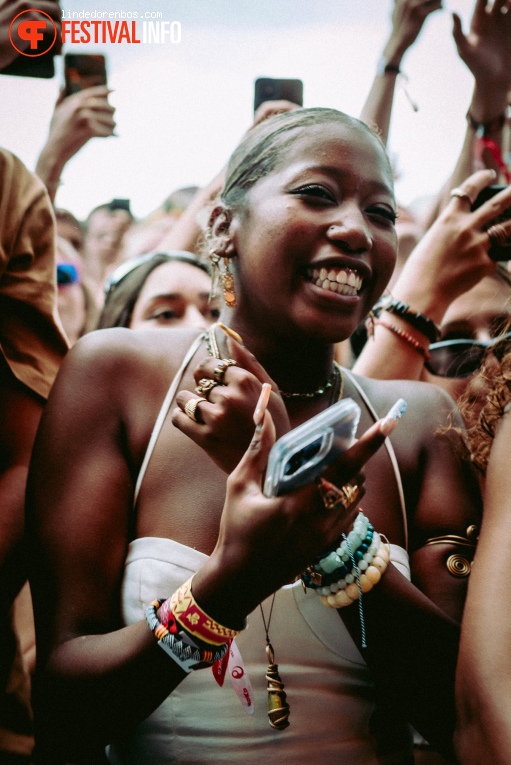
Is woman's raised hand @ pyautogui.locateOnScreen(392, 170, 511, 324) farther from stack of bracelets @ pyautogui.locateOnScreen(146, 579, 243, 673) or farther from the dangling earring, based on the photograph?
stack of bracelets @ pyautogui.locateOnScreen(146, 579, 243, 673)

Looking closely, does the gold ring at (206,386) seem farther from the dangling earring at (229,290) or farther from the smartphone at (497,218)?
the smartphone at (497,218)

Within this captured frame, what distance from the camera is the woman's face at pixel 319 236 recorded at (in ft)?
4.92

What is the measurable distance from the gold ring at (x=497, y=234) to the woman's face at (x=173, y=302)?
2.98 ft

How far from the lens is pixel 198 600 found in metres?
1.10

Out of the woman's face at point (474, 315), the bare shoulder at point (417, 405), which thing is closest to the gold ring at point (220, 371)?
the bare shoulder at point (417, 405)

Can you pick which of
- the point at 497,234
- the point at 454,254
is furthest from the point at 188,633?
the point at 497,234

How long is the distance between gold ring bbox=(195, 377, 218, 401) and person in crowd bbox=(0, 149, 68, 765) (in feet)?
2.45

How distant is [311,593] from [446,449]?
432mm

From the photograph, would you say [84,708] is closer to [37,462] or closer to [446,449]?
[37,462]

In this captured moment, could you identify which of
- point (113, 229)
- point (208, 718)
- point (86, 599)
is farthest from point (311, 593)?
point (113, 229)

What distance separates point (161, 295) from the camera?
103 inches

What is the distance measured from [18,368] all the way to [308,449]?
1.09m

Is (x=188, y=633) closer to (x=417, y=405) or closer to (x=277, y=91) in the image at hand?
(x=417, y=405)

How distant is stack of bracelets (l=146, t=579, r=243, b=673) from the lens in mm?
1103
